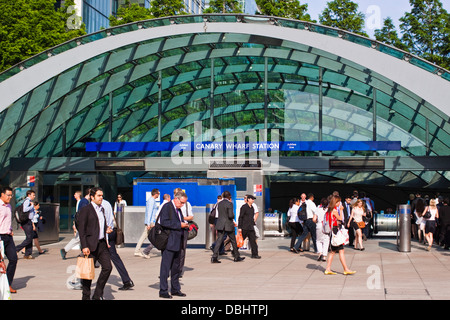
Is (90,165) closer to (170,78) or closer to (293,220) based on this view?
(170,78)

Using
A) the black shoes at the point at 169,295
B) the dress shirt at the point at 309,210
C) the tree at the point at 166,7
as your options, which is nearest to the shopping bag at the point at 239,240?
the dress shirt at the point at 309,210

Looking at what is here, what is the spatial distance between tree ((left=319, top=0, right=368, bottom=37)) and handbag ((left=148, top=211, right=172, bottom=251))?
40.9m

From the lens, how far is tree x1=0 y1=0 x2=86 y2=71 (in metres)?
35.7

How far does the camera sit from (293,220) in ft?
61.9

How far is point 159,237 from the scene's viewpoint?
36.0 feet

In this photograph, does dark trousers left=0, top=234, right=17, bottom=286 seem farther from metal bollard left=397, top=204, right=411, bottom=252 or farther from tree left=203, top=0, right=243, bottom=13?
tree left=203, top=0, right=243, bottom=13

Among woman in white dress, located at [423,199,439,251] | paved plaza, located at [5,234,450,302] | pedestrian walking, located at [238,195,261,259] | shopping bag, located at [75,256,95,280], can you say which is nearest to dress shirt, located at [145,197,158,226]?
paved plaza, located at [5,234,450,302]

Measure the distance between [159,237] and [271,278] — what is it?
9.80 ft

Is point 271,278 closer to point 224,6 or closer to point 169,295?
point 169,295

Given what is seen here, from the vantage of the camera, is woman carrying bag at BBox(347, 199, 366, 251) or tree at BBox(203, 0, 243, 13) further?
tree at BBox(203, 0, 243, 13)

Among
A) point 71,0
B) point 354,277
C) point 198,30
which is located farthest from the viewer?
point 71,0

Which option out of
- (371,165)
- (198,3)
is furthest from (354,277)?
(198,3)

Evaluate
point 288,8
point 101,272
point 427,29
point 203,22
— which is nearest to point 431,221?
point 203,22
